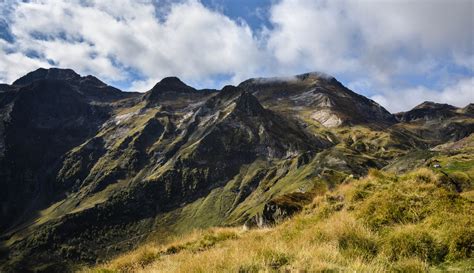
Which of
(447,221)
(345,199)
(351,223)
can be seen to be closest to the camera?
(447,221)

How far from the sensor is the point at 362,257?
31.0ft

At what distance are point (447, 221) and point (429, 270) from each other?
2.82 meters

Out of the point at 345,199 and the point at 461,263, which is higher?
the point at 345,199

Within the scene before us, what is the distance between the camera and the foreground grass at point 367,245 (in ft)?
29.6

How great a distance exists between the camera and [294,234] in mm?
13547

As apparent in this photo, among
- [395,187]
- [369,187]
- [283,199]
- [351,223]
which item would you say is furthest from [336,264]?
[283,199]

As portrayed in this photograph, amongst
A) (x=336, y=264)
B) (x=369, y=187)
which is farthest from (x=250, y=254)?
(x=369, y=187)

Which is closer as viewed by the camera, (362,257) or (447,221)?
(362,257)

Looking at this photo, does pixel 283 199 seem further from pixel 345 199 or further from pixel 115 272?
pixel 115 272

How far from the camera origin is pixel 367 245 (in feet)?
35.4

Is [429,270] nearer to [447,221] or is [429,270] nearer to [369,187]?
[447,221]

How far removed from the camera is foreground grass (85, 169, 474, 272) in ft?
29.6

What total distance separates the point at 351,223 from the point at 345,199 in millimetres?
6587

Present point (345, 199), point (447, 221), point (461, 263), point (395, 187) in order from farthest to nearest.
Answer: point (345, 199) < point (395, 187) < point (447, 221) < point (461, 263)
